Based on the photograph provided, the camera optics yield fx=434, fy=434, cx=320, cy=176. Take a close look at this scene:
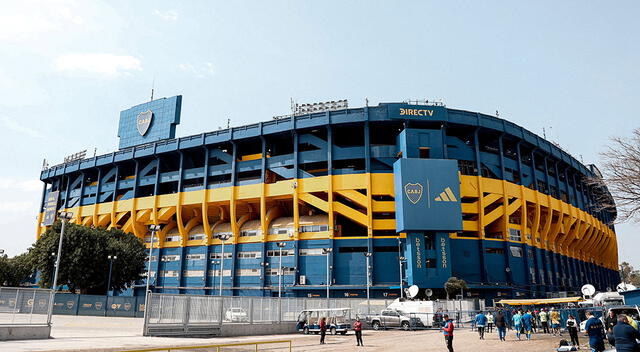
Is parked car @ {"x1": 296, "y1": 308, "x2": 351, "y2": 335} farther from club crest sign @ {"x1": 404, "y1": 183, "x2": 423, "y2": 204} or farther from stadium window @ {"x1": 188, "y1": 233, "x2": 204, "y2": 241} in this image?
stadium window @ {"x1": 188, "y1": 233, "x2": 204, "y2": 241}

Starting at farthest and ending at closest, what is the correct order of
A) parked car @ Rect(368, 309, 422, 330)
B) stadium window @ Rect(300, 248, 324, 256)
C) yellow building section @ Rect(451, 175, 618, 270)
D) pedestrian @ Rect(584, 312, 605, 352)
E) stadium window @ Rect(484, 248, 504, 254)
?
stadium window @ Rect(484, 248, 504, 254), stadium window @ Rect(300, 248, 324, 256), yellow building section @ Rect(451, 175, 618, 270), parked car @ Rect(368, 309, 422, 330), pedestrian @ Rect(584, 312, 605, 352)

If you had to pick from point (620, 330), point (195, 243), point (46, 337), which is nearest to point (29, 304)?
point (46, 337)

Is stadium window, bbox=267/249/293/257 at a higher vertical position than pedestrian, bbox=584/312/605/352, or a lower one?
higher

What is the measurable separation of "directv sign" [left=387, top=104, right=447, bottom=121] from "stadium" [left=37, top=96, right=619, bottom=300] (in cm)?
18

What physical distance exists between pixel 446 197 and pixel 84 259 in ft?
141

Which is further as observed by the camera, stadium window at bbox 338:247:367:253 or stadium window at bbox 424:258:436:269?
stadium window at bbox 338:247:367:253

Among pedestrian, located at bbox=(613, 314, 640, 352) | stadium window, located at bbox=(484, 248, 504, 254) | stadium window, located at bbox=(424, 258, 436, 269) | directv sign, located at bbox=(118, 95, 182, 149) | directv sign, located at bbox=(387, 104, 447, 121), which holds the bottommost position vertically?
pedestrian, located at bbox=(613, 314, 640, 352)

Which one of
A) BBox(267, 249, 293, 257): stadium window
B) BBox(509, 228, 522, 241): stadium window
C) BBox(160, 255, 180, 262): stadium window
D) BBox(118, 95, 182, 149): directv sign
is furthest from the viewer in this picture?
BBox(118, 95, 182, 149): directv sign

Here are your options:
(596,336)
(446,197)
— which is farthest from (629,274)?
(596,336)

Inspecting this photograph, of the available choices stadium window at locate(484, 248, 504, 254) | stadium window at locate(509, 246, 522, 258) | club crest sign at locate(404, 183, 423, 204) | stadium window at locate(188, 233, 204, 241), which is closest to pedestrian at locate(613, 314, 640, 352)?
club crest sign at locate(404, 183, 423, 204)

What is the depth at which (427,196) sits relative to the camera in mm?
49500

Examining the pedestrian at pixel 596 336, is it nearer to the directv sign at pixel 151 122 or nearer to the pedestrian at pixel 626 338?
the pedestrian at pixel 626 338

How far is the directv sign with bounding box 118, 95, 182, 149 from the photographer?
73.9m

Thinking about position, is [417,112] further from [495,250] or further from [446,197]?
[495,250]
